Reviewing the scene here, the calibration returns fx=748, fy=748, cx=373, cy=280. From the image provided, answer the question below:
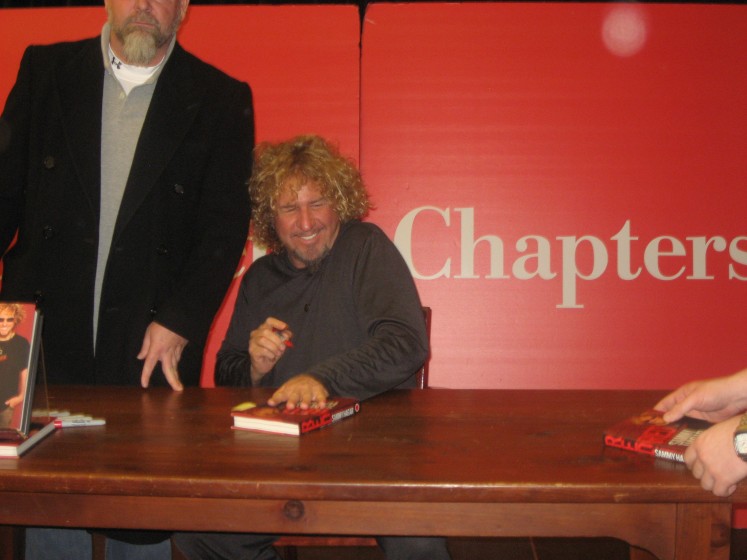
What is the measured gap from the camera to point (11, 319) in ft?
4.48

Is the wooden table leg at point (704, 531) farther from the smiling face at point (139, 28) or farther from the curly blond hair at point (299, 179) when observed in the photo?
the smiling face at point (139, 28)

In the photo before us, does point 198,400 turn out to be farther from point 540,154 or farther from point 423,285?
point 540,154

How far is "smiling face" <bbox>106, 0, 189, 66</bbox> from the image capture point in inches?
75.9

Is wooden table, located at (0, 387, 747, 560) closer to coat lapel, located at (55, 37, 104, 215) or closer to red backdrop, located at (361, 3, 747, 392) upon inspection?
coat lapel, located at (55, 37, 104, 215)

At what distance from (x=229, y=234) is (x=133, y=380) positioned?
446 millimetres

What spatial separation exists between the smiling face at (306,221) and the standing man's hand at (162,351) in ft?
1.43

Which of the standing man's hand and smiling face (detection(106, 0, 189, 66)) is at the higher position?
smiling face (detection(106, 0, 189, 66))

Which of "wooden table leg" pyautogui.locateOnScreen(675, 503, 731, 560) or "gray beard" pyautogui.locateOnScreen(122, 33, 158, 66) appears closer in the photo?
"wooden table leg" pyautogui.locateOnScreen(675, 503, 731, 560)

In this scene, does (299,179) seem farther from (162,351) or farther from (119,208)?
(162,351)

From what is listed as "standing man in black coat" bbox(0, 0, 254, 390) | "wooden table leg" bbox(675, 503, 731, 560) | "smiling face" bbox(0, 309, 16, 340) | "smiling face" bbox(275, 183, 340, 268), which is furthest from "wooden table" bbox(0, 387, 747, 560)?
"smiling face" bbox(275, 183, 340, 268)

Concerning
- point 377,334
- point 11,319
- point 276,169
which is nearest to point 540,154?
point 276,169

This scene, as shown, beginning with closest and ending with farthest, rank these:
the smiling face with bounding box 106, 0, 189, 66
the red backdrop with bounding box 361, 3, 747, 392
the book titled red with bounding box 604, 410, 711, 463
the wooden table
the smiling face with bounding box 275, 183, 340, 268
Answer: the wooden table < the book titled red with bounding box 604, 410, 711, 463 < the smiling face with bounding box 106, 0, 189, 66 < the smiling face with bounding box 275, 183, 340, 268 < the red backdrop with bounding box 361, 3, 747, 392

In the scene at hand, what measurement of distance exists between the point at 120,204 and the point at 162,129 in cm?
22

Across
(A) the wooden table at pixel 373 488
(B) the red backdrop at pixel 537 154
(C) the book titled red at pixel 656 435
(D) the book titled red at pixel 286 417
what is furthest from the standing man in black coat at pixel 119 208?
(B) the red backdrop at pixel 537 154
